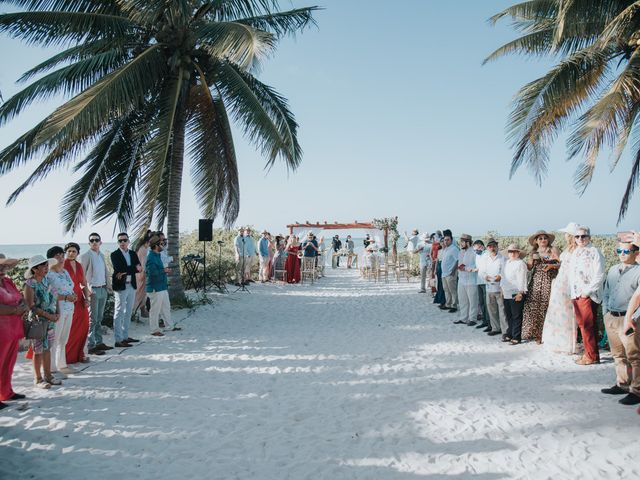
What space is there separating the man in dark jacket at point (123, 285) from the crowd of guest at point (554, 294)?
6122mm

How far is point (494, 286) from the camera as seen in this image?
24.6 ft

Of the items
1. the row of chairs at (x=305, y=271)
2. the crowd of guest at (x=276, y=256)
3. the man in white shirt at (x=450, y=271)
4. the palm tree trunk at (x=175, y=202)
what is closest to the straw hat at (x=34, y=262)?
the palm tree trunk at (x=175, y=202)

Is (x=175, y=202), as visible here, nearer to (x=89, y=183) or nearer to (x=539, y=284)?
(x=89, y=183)

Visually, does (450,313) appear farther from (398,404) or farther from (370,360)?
(398,404)

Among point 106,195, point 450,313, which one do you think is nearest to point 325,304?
point 450,313

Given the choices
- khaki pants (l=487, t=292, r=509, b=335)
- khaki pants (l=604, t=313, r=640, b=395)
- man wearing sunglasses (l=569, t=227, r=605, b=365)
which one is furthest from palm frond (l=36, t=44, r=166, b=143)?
khaki pants (l=604, t=313, r=640, b=395)

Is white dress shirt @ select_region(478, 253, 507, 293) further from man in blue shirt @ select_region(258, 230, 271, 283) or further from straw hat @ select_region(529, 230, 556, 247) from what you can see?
man in blue shirt @ select_region(258, 230, 271, 283)

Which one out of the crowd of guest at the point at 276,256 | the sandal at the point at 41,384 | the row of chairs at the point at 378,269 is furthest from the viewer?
the row of chairs at the point at 378,269

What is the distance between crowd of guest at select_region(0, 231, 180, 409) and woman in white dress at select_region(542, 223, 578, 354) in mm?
6510

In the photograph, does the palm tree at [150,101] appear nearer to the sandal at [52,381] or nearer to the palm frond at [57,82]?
the palm frond at [57,82]

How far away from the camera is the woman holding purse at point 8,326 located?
4.45m

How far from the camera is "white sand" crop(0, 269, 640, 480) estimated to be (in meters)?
3.39

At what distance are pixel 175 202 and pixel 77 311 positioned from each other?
4.58 metres

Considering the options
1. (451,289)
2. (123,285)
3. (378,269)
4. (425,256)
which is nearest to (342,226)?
(378,269)
